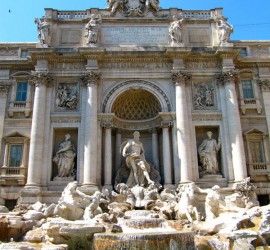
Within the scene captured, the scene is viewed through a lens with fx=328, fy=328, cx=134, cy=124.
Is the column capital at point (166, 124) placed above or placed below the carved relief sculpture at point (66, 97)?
below

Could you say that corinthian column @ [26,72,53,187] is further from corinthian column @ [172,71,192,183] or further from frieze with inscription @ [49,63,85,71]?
corinthian column @ [172,71,192,183]

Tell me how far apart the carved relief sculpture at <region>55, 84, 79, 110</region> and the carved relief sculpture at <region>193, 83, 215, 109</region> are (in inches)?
319

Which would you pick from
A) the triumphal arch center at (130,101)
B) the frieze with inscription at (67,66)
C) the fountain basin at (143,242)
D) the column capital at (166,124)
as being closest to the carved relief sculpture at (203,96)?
the triumphal arch center at (130,101)

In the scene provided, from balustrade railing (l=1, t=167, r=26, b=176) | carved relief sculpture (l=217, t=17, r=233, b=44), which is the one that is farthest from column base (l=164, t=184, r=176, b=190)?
carved relief sculpture (l=217, t=17, r=233, b=44)

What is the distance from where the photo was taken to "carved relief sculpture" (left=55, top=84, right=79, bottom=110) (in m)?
22.1

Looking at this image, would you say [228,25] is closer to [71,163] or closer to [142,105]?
[142,105]

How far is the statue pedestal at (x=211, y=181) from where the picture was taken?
66.9 feet

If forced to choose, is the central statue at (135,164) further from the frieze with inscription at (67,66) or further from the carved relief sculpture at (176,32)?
the carved relief sculpture at (176,32)

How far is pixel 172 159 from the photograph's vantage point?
21.1 metres

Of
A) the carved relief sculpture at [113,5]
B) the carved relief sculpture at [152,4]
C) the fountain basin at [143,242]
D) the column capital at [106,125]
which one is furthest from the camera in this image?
the carved relief sculpture at [152,4]

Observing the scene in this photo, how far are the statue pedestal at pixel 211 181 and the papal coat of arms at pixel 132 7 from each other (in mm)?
12645

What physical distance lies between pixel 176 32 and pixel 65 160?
1161 cm

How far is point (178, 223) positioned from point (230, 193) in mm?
5752

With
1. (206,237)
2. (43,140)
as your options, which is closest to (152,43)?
(43,140)
